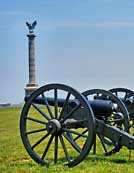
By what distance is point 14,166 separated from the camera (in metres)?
9.52

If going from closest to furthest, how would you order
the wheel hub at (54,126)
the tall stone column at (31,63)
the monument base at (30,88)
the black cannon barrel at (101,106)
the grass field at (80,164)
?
the grass field at (80,164), the wheel hub at (54,126), the black cannon barrel at (101,106), the monument base at (30,88), the tall stone column at (31,63)

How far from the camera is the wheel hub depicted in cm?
916

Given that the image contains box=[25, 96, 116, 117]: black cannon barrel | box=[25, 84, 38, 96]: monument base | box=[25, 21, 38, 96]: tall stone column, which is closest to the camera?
box=[25, 96, 116, 117]: black cannon barrel

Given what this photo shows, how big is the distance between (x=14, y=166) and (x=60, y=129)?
1.22m

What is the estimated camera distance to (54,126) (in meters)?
9.17

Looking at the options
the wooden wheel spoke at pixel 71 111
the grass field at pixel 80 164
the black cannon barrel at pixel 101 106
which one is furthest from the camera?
the black cannon barrel at pixel 101 106

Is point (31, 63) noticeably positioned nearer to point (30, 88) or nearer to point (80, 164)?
point (30, 88)

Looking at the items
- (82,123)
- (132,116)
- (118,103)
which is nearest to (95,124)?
(82,123)

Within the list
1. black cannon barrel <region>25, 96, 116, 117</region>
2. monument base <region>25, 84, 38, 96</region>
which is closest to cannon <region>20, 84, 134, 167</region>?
black cannon barrel <region>25, 96, 116, 117</region>

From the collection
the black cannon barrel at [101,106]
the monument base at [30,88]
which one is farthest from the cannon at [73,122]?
the monument base at [30,88]

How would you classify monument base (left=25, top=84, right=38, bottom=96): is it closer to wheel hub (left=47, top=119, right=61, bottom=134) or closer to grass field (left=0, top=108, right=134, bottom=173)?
grass field (left=0, top=108, right=134, bottom=173)

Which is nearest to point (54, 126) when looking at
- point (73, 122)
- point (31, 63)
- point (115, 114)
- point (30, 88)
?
point (73, 122)

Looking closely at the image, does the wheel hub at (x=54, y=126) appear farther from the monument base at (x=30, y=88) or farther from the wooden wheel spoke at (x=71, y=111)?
the monument base at (x=30, y=88)

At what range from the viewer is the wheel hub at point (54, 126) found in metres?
9.16
